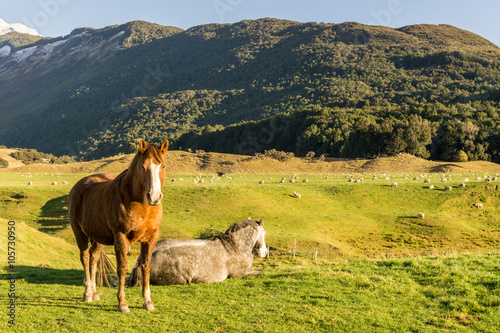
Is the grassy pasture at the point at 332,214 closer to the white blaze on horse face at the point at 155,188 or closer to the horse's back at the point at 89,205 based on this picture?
the horse's back at the point at 89,205

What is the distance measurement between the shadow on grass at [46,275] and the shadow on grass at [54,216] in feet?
61.3

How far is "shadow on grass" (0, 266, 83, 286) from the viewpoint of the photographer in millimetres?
13307

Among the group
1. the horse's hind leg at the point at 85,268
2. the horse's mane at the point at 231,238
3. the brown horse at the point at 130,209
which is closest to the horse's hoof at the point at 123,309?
the brown horse at the point at 130,209

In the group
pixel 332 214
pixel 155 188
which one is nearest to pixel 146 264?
pixel 155 188

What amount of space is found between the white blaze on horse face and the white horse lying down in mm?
5990

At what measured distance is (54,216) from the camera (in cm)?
3672

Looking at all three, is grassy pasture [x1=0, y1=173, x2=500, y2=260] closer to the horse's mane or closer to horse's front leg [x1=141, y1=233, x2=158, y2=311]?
the horse's mane

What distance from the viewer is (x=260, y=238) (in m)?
14.2

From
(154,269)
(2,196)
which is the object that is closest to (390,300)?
(154,269)

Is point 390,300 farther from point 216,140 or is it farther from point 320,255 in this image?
point 216,140

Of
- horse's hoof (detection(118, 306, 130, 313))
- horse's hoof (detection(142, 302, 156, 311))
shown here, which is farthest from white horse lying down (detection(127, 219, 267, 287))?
horse's hoof (detection(118, 306, 130, 313))

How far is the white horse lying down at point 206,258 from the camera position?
497 inches

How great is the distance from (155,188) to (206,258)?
630 centimetres

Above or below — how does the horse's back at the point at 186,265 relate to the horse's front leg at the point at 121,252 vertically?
below
